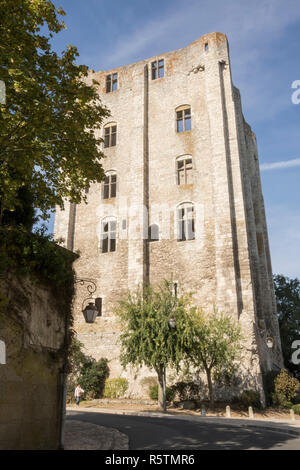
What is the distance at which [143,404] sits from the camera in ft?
65.7

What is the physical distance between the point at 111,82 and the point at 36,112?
27337mm

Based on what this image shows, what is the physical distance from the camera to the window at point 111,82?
32.4 metres

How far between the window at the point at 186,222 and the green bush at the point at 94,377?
9.44 meters

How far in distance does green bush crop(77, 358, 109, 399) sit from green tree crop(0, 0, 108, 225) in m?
15.6

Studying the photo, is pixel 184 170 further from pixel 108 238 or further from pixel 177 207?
pixel 108 238

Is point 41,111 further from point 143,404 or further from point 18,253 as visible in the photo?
point 143,404

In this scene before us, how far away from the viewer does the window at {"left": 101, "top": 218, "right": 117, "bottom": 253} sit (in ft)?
91.0

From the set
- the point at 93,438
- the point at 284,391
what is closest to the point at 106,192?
the point at 284,391

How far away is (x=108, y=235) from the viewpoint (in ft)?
91.6

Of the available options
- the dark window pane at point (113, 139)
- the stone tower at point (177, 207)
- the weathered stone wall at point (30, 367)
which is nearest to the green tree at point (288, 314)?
the stone tower at point (177, 207)

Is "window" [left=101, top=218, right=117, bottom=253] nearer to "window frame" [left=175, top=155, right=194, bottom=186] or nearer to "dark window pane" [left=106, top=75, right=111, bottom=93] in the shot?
"window frame" [left=175, top=155, right=194, bottom=186]

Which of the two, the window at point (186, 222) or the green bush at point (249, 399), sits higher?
the window at point (186, 222)

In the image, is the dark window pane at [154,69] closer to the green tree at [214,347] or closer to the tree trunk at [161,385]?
the green tree at [214,347]

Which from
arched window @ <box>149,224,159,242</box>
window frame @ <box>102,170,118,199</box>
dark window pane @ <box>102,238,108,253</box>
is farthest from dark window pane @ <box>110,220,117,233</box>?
arched window @ <box>149,224,159,242</box>
